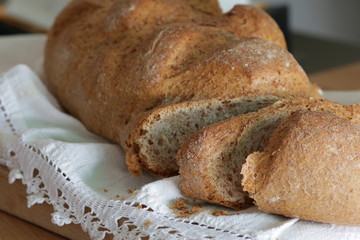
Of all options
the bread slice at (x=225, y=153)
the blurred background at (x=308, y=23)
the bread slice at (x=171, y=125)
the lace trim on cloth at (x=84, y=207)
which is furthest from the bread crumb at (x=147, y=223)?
the blurred background at (x=308, y=23)

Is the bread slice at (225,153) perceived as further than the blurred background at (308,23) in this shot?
No

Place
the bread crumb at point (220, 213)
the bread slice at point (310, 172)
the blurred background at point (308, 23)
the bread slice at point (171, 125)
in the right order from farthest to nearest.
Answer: the blurred background at point (308, 23), the bread slice at point (171, 125), the bread crumb at point (220, 213), the bread slice at point (310, 172)

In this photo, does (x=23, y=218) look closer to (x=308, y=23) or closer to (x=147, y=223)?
(x=147, y=223)

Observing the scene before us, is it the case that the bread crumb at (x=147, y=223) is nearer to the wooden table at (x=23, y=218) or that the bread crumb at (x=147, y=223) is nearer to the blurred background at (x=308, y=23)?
the wooden table at (x=23, y=218)

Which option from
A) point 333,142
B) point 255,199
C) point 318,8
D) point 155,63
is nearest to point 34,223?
point 155,63


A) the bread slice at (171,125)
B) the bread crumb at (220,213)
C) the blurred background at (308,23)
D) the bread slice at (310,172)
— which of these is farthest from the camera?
the blurred background at (308,23)

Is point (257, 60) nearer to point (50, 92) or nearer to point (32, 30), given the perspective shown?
point (50, 92)

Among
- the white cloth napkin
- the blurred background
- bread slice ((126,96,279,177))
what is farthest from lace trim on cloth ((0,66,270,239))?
the blurred background
